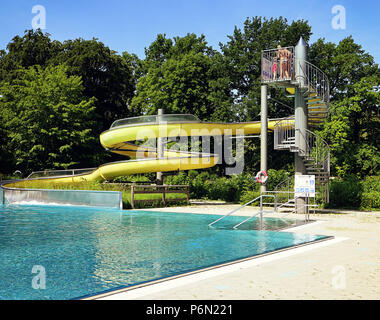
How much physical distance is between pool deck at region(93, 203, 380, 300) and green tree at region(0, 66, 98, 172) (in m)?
34.0

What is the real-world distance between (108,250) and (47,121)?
33.6 m

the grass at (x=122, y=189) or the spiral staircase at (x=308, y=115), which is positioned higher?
the spiral staircase at (x=308, y=115)

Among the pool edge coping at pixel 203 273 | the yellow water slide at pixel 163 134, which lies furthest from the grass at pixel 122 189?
the pool edge coping at pixel 203 273

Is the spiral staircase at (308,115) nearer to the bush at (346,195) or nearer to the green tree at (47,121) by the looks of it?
the bush at (346,195)

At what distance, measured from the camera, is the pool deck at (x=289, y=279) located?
6.01m

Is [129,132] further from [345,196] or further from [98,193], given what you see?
[345,196]

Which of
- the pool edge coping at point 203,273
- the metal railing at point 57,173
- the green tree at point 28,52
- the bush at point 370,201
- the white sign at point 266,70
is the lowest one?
the pool edge coping at point 203,273

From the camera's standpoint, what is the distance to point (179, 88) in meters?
42.3

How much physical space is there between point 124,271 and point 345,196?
19.9 m

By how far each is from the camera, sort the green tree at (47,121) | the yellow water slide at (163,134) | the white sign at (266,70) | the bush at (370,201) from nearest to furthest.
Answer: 1. the white sign at (266,70)
2. the bush at (370,201)
3. the yellow water slide at (163,134)
4. the green tree at (47,121)

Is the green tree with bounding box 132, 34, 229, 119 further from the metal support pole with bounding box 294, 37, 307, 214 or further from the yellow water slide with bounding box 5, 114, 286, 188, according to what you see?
the metal support pole with bounding box 294, 37, 307, 214

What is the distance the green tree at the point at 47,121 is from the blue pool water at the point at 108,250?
25667mm

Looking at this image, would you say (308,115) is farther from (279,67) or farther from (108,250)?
(108,250)

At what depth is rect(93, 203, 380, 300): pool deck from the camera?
237 inches
